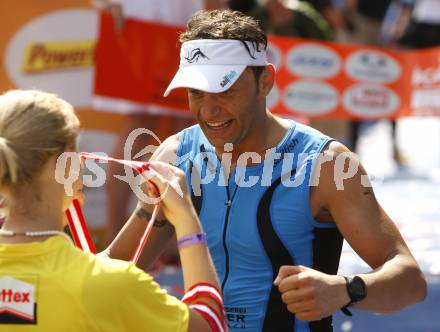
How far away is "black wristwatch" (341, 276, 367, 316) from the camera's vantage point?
9.89 feet

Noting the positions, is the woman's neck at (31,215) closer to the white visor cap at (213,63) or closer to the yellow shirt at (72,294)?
the yellow shirt at (72,294)

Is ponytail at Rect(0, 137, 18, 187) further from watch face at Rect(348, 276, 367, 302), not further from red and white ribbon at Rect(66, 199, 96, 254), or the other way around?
watch face at Rect(348, 276, 367, 302)

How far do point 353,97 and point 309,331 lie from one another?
4873mm

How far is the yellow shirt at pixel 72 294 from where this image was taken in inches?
99.5

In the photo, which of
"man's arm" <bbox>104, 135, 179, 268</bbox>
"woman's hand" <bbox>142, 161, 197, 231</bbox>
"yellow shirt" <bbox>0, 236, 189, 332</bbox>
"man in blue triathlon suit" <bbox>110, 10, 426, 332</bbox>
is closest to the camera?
"yellow shirt" <bbox>0, 236, 189, 332</bbox>

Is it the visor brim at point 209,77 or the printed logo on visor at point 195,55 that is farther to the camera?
the printed logo on visor at point 195,55

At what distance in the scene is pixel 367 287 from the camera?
10.1 ft

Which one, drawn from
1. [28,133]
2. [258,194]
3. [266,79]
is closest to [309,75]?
[266,79]

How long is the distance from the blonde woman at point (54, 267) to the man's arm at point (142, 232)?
853 millimetres

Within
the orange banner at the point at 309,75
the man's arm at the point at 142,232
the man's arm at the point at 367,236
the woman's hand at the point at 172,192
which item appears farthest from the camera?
the orange banner at the point at 309,75

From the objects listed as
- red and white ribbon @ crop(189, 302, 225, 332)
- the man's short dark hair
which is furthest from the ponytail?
the man's short dark hair

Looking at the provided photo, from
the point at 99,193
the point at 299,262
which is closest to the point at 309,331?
A: the point at 299,262

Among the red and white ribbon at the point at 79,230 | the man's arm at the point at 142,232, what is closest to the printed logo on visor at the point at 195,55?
the man's arm at the point at 142,232

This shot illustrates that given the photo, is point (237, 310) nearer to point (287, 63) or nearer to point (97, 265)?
point (97, 265)
